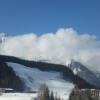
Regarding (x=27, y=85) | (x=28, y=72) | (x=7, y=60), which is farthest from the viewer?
(x=7, y=60)

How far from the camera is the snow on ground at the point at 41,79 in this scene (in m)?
158

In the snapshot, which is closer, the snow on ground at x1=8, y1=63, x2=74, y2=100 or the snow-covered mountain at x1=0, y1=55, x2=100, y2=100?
the snow-covered mountain at x1=0, y1=55, x2=100, y2=100

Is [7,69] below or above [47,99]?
above

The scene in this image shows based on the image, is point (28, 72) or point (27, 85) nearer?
point (27, 85)

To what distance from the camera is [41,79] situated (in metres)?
174

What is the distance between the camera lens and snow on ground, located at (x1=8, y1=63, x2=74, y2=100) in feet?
519

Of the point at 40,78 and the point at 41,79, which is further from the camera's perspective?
the point at 40,78

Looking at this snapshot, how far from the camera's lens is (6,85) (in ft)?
460

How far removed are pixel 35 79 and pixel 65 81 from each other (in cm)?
2466

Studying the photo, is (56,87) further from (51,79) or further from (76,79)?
(76,79)

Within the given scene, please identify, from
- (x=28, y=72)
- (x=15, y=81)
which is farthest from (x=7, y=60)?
(x=15, y=81)

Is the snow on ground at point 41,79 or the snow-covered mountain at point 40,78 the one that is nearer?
the snow-covered mountain at point 40,78

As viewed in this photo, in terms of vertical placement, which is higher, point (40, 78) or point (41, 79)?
point (40, 78)

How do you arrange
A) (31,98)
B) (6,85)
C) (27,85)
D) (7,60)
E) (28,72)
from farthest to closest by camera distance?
(7,60) → (28,72) → (27,85) → (6,85) → (31,98)
